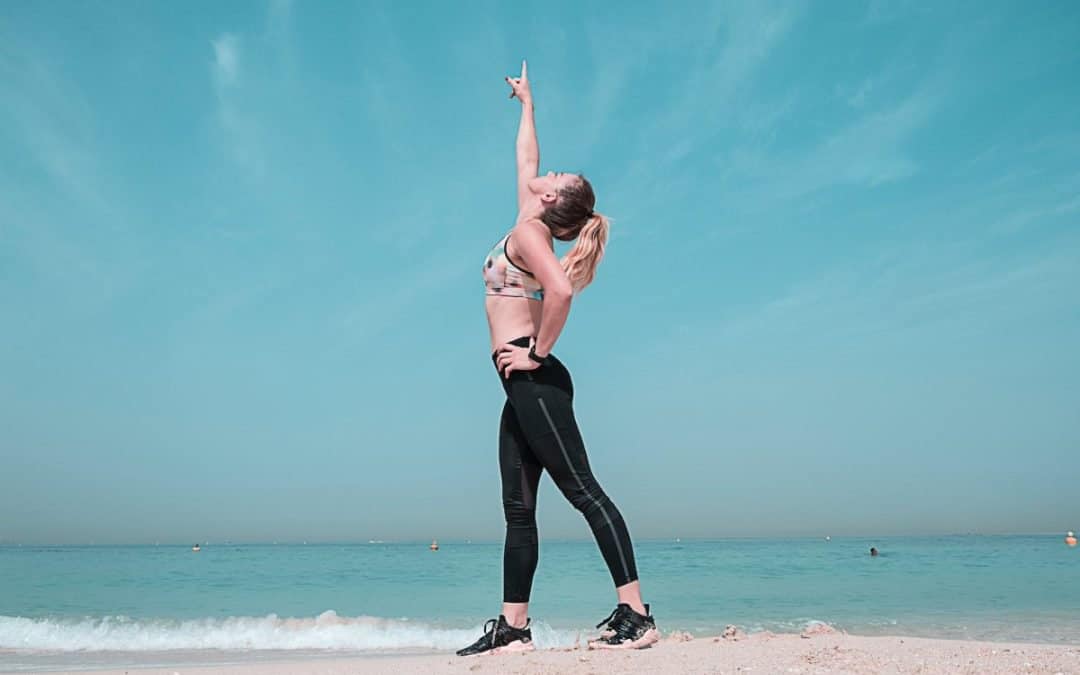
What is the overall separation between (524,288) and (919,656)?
84.1 inches

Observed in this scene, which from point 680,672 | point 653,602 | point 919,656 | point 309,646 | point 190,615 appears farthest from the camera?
point 653,602

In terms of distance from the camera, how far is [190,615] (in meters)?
10.5

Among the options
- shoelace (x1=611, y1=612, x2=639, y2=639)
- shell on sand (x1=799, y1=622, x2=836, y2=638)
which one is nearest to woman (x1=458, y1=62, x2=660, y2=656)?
shoelace (x1=611, y1=612, x2=639, y2=639)

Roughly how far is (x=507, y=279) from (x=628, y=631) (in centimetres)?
150

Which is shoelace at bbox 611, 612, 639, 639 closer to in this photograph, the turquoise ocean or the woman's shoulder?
the woman's shoulder

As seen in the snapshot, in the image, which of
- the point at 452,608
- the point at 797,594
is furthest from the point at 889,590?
the point at 452,608

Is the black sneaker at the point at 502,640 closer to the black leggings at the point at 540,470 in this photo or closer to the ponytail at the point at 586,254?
the black leggings at the point at 540,470

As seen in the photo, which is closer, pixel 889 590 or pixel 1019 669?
pixel 1019 669

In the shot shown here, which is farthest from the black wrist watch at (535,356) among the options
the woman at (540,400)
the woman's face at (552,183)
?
the woman's face at (552,183)

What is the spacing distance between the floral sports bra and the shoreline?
145 centimetres

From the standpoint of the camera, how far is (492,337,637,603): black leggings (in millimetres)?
3148

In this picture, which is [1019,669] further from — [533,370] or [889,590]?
[889,590]

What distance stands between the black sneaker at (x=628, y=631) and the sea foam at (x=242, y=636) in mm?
3533

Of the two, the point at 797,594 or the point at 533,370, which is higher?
the point at 533,370
